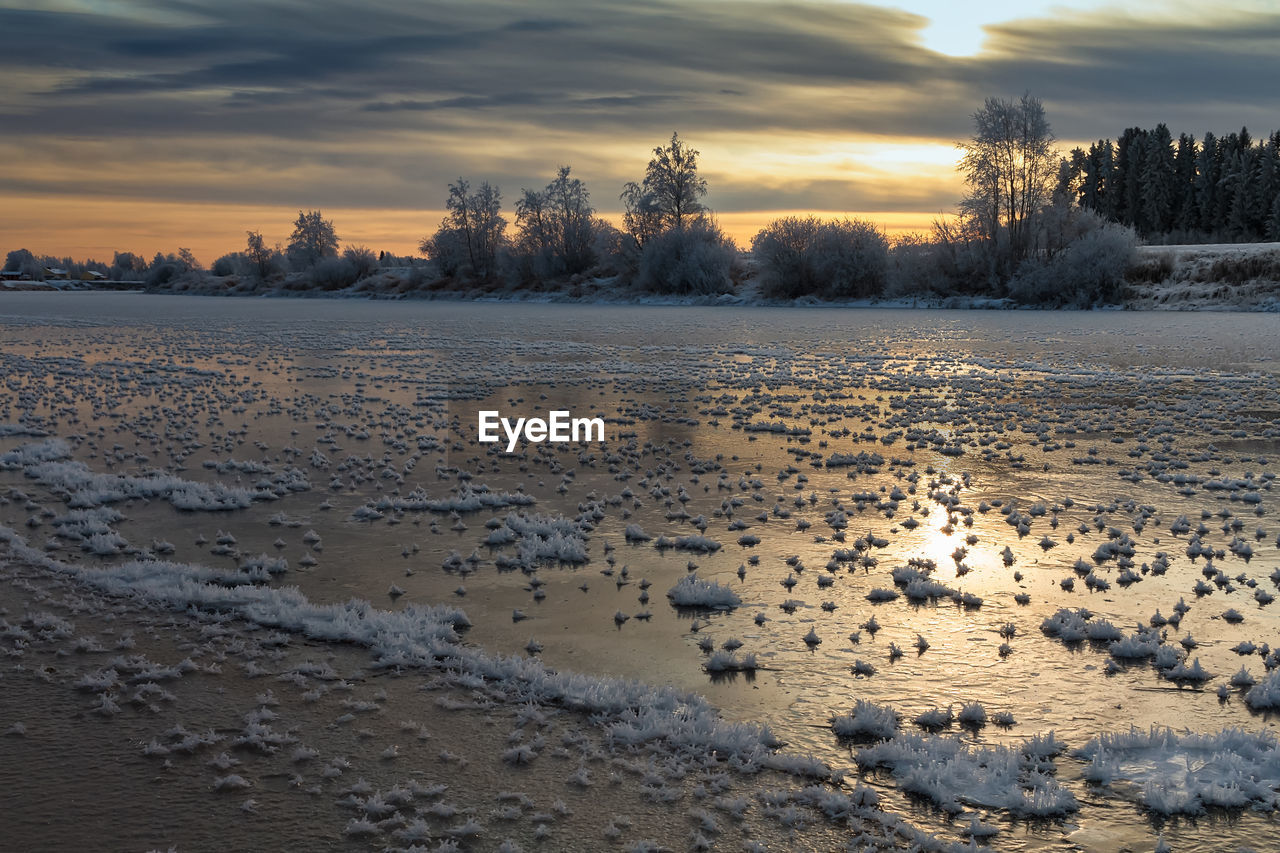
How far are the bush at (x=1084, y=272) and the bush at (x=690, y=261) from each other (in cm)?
2626

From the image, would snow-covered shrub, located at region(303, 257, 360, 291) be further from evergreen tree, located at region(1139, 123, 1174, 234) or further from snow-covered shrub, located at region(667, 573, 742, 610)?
snow-covered shrub, located at region(667, 573, 742, 610)

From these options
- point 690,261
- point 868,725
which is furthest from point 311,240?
point 868,725

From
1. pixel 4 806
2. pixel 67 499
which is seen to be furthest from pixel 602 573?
pixel 67 499

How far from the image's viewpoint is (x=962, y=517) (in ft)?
40.2

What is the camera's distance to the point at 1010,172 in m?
71.8

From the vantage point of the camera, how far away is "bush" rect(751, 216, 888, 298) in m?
78.2

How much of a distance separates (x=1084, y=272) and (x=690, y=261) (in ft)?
107

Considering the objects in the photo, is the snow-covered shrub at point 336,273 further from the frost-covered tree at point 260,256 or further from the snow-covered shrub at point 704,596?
the snow-covered shrub at point 704,596

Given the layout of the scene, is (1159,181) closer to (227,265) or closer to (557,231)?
(557,231)

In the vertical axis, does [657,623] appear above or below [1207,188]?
below

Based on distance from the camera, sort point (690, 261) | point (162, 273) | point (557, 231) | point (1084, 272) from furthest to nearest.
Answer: point (162, 273) → point (557, 231) → point (690, 261) → point (1084, 272)

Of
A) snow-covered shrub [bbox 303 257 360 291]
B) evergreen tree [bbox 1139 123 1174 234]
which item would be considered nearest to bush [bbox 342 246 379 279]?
snow-covered shrub [bbox 303 257 360 291]

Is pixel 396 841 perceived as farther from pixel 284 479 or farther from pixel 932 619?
pixel 284 479

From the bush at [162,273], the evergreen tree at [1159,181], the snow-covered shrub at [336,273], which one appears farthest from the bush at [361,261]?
the evergreen tree at [1159,181]
